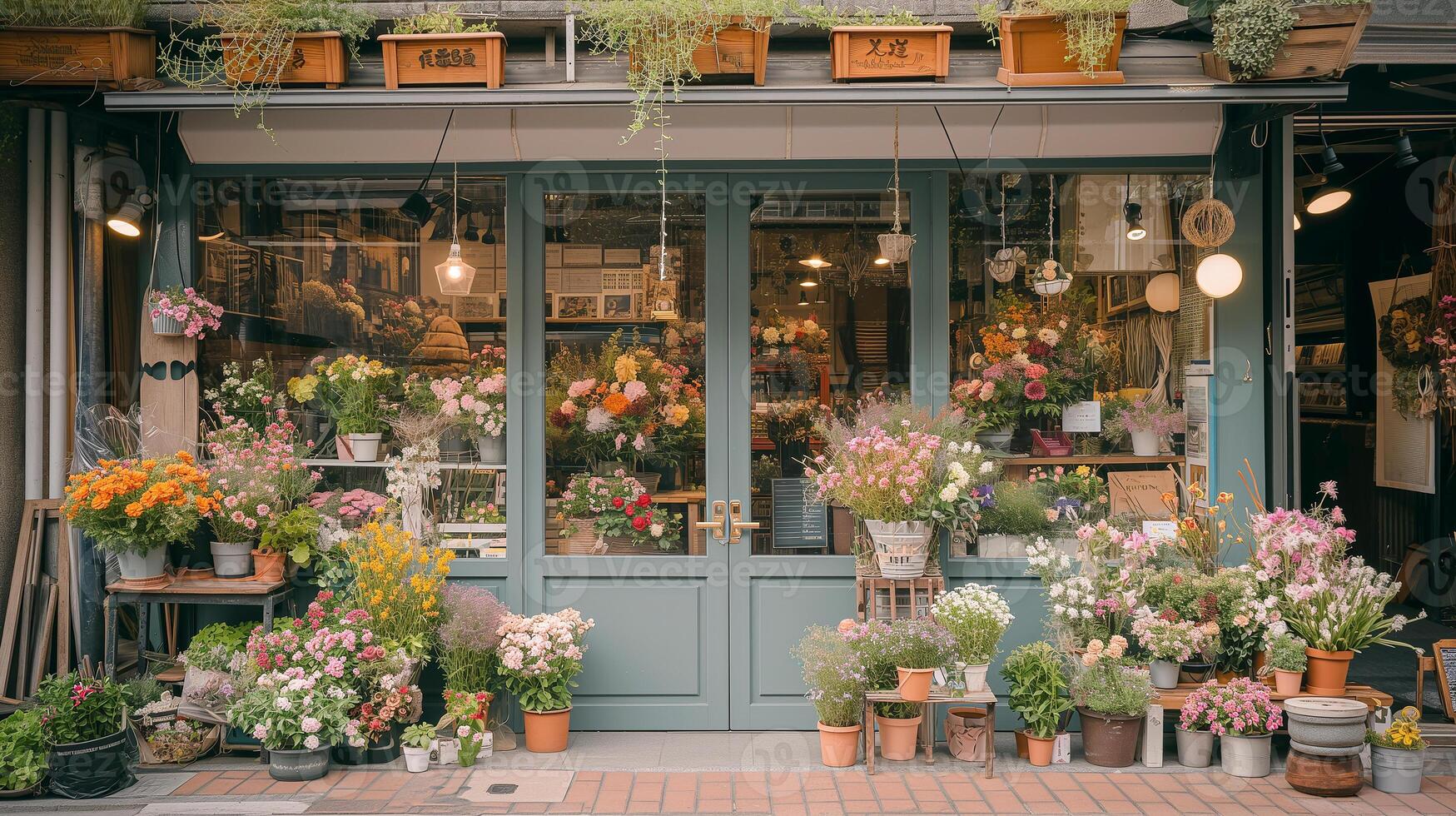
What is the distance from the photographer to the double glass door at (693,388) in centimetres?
618

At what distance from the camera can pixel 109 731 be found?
521 cm

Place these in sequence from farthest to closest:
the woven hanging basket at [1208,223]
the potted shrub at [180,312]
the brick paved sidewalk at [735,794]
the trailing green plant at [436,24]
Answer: the potted shrub at [180,312] → the woven hanging basket at [1208,223] → the trailing green plant at [436,24] → the brick paved sidewalk at [735,794]

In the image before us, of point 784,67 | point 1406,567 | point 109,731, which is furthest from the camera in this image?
point 1406,567

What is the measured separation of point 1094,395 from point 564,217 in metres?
3.56

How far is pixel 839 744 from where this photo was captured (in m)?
5.49

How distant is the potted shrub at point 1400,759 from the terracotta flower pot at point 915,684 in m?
2.39

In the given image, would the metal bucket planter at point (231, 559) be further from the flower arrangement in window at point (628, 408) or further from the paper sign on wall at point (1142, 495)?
the paper sign on wall at point (1142, 495)

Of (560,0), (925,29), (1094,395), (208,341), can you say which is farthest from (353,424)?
(1094,395)

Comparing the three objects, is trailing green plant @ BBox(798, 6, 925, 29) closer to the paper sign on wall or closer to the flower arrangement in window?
the flower arrangement in window

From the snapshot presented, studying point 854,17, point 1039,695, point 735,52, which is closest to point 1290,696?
point 1039,695

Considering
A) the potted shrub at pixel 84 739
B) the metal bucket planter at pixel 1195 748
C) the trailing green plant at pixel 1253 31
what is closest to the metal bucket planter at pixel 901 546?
the metal bucket planter at pixel 1195 748

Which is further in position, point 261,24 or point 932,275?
point 932,275

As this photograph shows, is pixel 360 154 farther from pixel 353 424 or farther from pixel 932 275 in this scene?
pixel 932 275

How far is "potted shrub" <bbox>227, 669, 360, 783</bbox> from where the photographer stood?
207 inches
